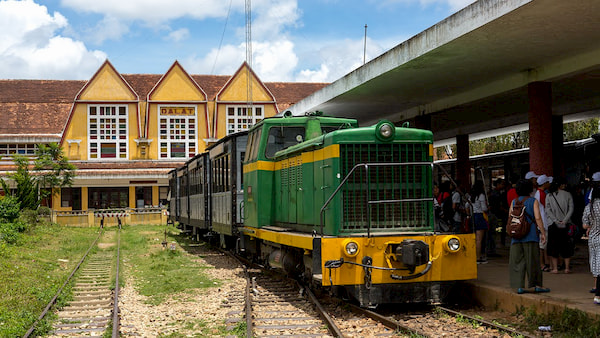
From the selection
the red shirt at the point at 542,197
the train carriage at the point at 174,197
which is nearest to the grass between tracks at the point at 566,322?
the red shirt at the point at 542,197

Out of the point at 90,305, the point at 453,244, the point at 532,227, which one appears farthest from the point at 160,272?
the point at 532,227

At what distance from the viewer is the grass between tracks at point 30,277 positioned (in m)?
8.90

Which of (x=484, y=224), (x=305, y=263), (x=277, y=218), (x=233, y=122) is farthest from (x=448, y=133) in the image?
(x=233, y=122)

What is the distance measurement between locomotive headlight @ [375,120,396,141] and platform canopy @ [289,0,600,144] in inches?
105

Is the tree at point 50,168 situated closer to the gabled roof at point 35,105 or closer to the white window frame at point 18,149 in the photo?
the white window frame at point 18,149

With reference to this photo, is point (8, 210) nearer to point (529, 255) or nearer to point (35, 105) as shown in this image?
point (529, 255)

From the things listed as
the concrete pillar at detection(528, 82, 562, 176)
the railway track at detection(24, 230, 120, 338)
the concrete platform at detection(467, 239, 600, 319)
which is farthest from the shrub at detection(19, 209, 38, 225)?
the concrete platform at detection(467, 239, 600, 319)

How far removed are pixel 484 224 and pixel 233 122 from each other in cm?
3788

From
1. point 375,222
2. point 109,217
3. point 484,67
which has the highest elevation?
point 484,67

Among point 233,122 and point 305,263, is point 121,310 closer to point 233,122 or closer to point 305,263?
point 305,263

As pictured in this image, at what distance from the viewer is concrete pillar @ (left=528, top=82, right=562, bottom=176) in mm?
13195

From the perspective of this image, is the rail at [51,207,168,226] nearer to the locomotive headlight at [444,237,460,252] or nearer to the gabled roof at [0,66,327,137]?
the gabled roof at [0,66,327,137]

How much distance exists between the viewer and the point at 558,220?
10.8 metres

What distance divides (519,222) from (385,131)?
2.23 meters
